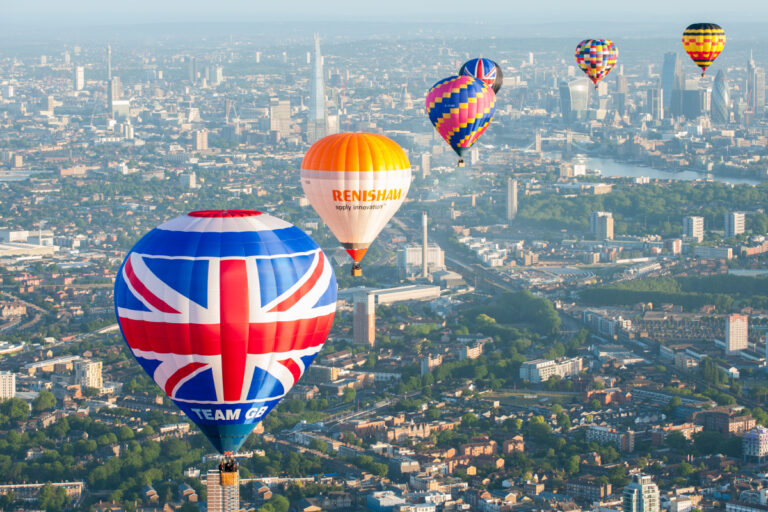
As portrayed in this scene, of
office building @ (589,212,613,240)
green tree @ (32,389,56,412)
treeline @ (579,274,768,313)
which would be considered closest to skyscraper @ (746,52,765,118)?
office building @ (589,212,613,240)

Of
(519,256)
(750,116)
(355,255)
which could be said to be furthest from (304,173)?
(750,116)

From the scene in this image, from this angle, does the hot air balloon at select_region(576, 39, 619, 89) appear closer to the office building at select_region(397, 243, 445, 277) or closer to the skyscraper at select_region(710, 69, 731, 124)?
the office building at select_region(397, 243, 445, 277)

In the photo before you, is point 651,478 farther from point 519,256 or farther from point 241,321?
point 519,256

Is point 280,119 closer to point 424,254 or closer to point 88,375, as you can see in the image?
point 424,254

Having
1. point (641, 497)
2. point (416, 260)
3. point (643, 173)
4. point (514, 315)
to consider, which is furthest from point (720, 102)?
point (641, 497)

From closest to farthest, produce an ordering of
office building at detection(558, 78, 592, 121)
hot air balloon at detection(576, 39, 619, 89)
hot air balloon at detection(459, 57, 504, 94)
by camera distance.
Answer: hot air balloon at detection(459, 57, 504, 94) < hot air balloon at detection(576, 39, 619, 89) < office building at detection(558, 78, 592, 121)

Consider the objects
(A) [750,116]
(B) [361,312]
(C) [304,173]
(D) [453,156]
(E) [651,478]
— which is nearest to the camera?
(C) [304,173]
